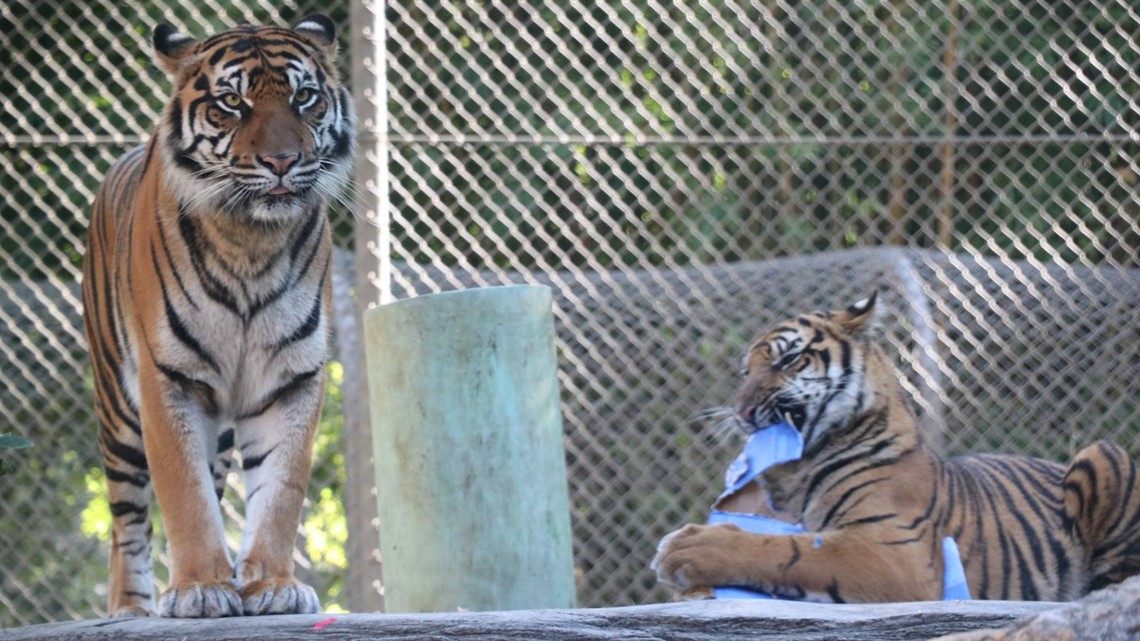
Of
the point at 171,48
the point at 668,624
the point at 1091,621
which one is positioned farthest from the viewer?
the point at 171,48

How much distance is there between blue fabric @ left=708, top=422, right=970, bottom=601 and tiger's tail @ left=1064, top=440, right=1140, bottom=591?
0.38 m

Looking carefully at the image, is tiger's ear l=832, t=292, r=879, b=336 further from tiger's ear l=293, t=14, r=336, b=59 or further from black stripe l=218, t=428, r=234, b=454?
black stripe l=218, t=428, r=234, b=454

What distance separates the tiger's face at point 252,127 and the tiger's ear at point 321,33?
9 cm

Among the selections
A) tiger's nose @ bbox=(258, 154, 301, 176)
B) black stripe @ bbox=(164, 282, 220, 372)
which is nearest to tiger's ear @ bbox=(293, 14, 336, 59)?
tiger's nose @ bbox=(258, 154, 301, 176)

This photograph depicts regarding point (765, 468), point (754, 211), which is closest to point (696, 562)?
point (765, 468)

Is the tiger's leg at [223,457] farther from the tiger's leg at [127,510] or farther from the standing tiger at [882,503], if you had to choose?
the standing tiger at [882,503]

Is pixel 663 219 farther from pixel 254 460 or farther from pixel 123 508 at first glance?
pixel 254 460

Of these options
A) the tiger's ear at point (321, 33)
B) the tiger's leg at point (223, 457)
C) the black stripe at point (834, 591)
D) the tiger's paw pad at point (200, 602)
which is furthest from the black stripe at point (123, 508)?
the black stripe at point (834, 591)

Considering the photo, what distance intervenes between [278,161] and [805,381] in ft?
4.27

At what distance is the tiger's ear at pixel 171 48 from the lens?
9.13ft

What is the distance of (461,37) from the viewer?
5.28 metres

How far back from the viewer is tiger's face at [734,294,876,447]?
317cm

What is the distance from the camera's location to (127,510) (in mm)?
3078

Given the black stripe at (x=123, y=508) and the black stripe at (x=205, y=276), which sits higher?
the black stripe at (x=205, y=276)
